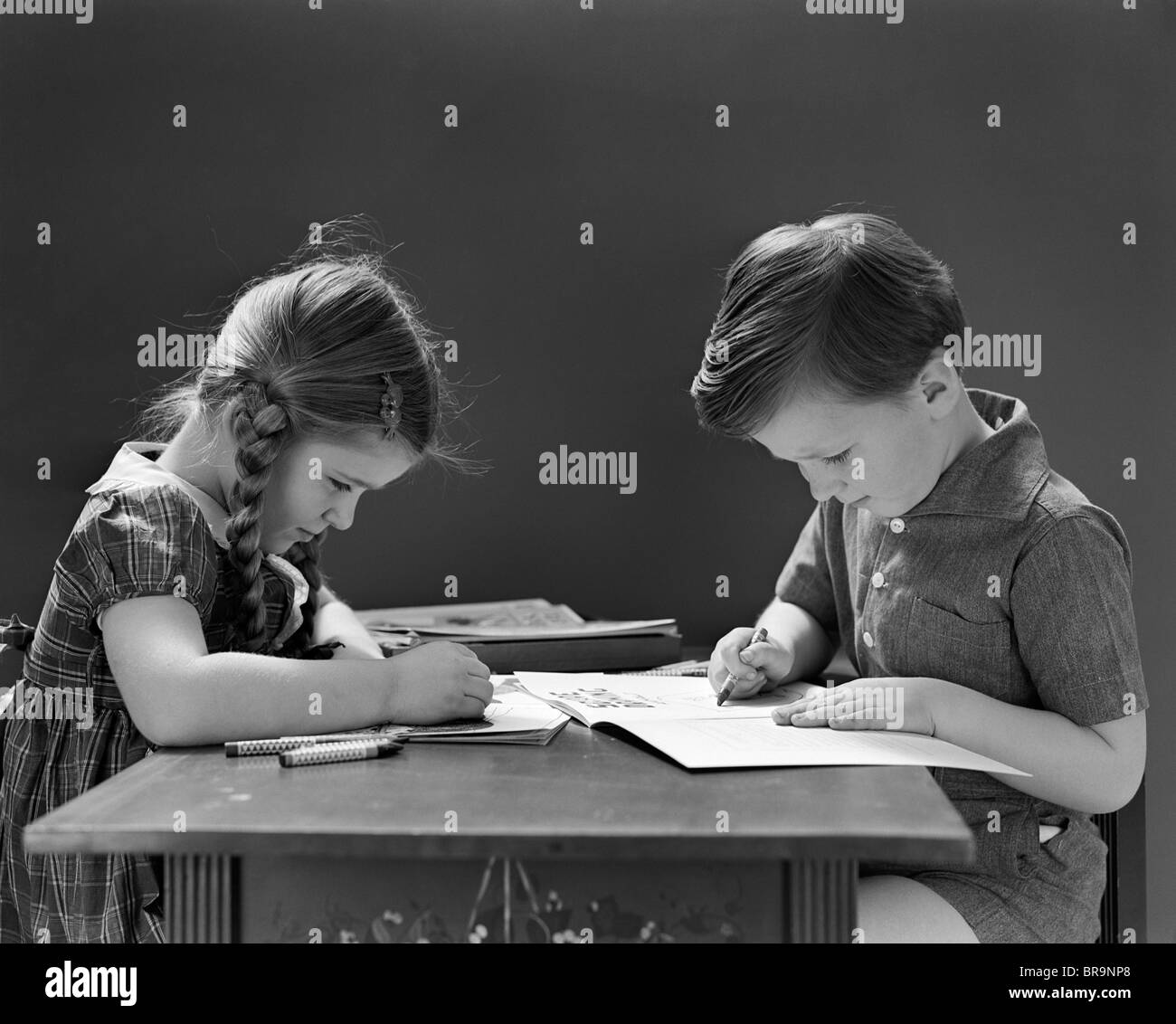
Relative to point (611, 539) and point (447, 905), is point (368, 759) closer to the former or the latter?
point (447, 905)

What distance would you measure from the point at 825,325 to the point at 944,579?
300 mm

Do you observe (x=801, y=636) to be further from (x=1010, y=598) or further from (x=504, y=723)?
(x=504, y=723)

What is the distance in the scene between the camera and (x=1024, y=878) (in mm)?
1087

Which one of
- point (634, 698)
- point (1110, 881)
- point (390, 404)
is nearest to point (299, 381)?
point (390, 404)

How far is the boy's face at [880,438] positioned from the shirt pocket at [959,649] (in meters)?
0.13

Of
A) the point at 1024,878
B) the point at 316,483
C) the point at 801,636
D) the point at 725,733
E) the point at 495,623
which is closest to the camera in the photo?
the point at 725,733

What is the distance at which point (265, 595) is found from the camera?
1312 millimetres

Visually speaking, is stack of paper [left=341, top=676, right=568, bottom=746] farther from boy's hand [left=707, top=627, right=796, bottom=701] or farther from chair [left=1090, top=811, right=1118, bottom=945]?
chair [left=1090, top=811, right=1118, bottom=945]

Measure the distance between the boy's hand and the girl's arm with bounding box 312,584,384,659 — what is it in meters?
0.42

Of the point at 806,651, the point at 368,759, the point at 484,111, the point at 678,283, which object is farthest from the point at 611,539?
the point at 368,759

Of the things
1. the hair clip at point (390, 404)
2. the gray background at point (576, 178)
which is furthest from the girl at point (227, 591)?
the gray background at point (576, 178)

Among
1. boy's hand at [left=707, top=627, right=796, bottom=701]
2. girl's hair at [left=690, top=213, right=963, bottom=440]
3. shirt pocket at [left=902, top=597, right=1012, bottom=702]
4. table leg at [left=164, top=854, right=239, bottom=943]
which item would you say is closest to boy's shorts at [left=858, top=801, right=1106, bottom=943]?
shirt pocket at [left=902, top=597, right=1012, bottom=702]

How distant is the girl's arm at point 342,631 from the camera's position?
52.9 inches

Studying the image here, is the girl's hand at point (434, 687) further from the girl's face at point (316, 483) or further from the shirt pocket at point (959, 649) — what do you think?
the shirt pocket at point (959, 649)
